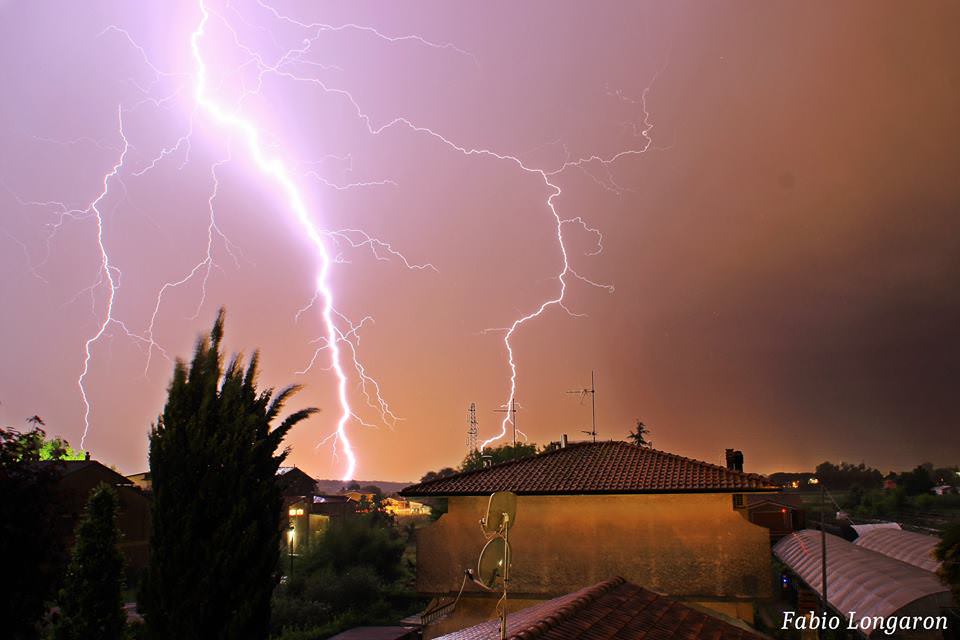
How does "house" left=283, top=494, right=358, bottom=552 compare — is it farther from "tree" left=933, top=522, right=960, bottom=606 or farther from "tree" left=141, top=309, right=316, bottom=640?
"tree" left=933, top=522, right=960, bottom=606

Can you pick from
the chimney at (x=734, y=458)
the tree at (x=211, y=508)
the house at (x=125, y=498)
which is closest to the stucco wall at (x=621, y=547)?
the tree at (x=211, y=508)

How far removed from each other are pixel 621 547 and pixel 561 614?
784cm

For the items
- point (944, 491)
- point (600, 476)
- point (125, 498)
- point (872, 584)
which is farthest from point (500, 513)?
point (944, 491)

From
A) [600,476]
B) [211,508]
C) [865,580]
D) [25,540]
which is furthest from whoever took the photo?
[865,580]

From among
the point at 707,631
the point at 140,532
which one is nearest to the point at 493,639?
the point at 707,631

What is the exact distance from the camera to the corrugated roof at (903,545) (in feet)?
64.7

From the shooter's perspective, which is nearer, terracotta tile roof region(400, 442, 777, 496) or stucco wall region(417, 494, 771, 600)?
stucco wall region(417, 494, 771, 600)

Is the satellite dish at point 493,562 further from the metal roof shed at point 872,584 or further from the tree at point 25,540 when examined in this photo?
the metal roof shed at point 872,584

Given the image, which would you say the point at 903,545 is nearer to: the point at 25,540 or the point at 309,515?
the point at 25,540

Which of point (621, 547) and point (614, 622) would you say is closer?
point (614, 622)

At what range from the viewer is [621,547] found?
1280 centimetres

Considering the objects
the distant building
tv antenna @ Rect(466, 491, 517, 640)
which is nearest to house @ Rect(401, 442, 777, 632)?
tv antenna @ Rect(466, 491, 517, 640)

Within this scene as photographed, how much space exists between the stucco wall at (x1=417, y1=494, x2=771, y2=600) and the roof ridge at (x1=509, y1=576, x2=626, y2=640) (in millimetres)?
5635

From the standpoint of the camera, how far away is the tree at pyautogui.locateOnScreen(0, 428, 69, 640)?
7.52 m
